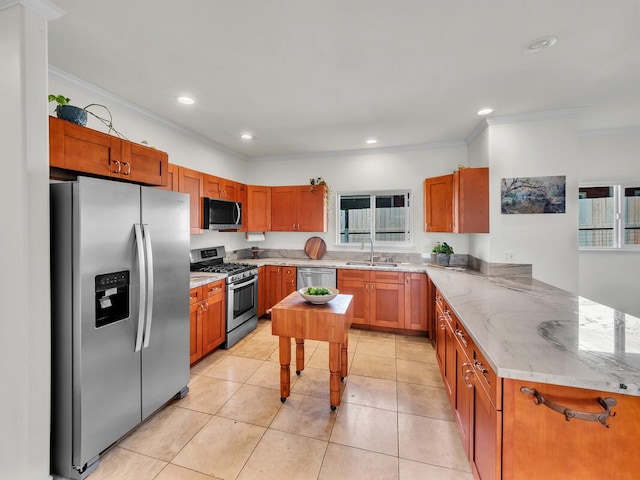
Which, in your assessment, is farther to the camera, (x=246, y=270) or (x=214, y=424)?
(x=246, y=270)

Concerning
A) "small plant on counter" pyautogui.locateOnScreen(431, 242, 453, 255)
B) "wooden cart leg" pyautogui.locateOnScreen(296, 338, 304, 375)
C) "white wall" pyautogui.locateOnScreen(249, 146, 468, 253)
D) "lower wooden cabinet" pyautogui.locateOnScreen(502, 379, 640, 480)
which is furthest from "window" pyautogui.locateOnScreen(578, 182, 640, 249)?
"wooden cart leg" pyautogui.locateOnScreen(296, 338, 304, 375)

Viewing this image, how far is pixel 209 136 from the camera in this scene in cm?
388

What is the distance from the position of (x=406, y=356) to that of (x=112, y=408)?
2.79 metres

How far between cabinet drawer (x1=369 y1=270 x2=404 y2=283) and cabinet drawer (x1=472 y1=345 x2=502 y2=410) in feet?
7.38

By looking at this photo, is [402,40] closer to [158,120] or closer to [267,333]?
[158,120]

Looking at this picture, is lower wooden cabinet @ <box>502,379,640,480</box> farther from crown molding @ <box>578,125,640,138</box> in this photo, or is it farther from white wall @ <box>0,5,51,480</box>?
crown molding @ <box>578,125,640,138</box>

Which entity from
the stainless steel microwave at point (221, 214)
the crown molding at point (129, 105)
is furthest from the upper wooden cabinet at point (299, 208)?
the crown molding at point (129, 105)

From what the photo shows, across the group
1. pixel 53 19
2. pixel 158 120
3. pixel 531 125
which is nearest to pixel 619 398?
pixel 531 125

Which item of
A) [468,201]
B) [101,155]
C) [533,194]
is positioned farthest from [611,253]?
[101,155]

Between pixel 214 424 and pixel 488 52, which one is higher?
pixel 488 52

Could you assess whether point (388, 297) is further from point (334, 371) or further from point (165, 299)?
point (165, 299)

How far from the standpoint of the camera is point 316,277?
4.13 m

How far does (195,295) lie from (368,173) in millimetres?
3200

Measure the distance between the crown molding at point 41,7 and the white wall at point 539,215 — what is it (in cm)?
388
